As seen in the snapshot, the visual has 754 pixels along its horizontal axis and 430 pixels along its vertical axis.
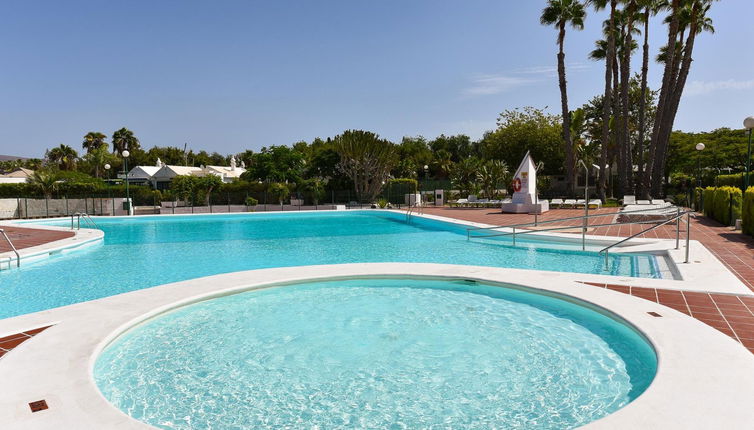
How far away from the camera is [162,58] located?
2811 centimetres

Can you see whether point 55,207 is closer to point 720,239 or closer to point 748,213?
point 720,239

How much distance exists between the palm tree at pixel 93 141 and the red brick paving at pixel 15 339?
7501 centimetres

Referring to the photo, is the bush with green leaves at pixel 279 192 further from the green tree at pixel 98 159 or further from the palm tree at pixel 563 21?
the green tree at pixel 98 159

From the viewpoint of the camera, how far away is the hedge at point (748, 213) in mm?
11883

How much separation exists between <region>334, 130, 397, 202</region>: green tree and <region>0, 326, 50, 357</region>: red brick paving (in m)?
29.8

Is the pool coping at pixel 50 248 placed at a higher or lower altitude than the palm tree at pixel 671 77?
lower

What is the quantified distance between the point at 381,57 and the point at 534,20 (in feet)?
44.8

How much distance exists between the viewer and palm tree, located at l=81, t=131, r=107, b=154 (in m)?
68.6

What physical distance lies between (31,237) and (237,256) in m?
7.97

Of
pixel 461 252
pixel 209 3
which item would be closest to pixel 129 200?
pixel 209 3

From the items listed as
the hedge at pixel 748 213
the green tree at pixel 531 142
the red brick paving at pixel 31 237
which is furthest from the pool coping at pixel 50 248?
the green tree at pixel 531 142

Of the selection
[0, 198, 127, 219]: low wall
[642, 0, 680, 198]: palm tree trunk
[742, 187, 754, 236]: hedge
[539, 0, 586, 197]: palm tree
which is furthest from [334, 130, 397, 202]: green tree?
[742, 187, 754, 236]: hedge

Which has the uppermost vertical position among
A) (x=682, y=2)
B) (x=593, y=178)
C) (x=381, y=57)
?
(x=682, y=2)

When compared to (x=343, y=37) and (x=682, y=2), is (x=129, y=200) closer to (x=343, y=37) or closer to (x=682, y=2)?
(x=343, y=37)
